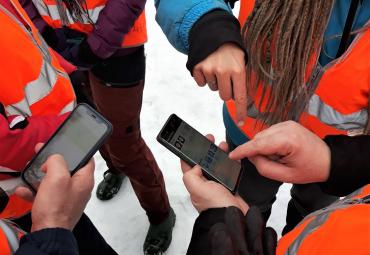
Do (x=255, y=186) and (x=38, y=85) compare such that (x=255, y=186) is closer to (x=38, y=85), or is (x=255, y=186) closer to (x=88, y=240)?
(x=88, y=240)

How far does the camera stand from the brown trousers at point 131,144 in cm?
→ 137

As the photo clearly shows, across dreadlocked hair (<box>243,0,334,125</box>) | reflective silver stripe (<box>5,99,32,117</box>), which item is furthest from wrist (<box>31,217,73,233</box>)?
dreadlocked hair (<box>243,0,334,125</box>)

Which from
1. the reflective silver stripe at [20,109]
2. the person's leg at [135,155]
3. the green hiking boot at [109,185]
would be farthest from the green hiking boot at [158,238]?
the reflective silver stripe at [20,109]

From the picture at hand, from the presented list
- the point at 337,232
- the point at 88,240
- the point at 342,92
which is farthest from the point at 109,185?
the point at 337,232

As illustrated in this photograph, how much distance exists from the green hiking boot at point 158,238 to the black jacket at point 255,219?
913mm

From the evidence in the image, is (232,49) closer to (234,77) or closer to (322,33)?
(234,77)

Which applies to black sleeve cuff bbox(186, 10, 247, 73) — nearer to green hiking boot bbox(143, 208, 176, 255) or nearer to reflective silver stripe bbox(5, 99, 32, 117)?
reflective silver stripe bbox(5, 99, 32, 117)

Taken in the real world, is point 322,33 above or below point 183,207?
above

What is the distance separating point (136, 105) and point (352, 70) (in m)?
0.84

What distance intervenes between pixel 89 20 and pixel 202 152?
26.6 inches

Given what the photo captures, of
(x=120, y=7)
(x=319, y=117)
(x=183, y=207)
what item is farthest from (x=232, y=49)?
(x=183, y=207)

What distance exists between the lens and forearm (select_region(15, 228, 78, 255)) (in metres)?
0.65

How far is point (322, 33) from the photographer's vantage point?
81 cm

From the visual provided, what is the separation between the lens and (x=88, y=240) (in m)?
1.08
